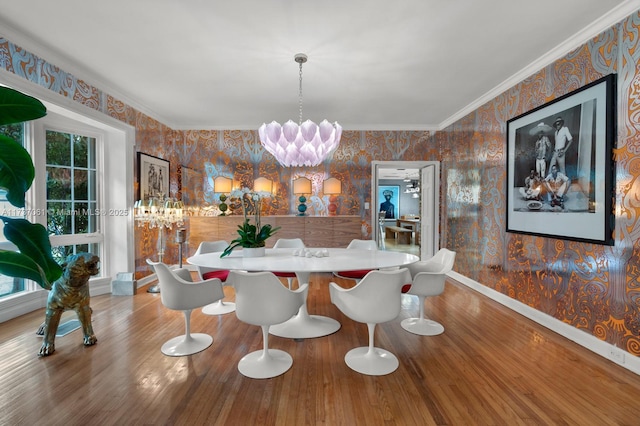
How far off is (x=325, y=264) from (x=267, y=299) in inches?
22.2

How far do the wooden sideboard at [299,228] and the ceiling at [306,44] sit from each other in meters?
1.81

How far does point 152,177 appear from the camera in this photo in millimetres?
4355

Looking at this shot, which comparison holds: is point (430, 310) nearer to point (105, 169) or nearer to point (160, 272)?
point (160, 272)

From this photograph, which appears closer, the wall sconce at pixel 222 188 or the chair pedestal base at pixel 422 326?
the chair pedestal base at pixel 422 326

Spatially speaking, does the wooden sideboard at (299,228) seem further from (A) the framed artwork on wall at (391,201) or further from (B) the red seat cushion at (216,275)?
(A) the framed artwork on wall at (391,201)

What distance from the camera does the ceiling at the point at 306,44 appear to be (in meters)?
2.13

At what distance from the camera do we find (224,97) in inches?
150

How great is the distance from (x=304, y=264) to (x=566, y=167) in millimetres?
2404

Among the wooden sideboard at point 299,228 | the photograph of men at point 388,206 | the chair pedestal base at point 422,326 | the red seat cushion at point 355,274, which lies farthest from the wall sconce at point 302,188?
the photograph of men at point 388,206

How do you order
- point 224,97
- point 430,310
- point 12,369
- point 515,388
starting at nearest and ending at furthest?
point 515,388 → point 12,369 → point 430,310 → point 224,97

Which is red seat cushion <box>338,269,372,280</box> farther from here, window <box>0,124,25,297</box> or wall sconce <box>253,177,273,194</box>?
window <box>0,124,25,297</box>

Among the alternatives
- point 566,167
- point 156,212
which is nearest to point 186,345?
point 156,212

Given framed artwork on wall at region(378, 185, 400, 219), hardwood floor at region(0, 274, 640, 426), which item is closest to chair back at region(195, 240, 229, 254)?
hardwood floor at region(0, 274, 640, 426)

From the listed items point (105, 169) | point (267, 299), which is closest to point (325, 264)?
point (267, 299)
